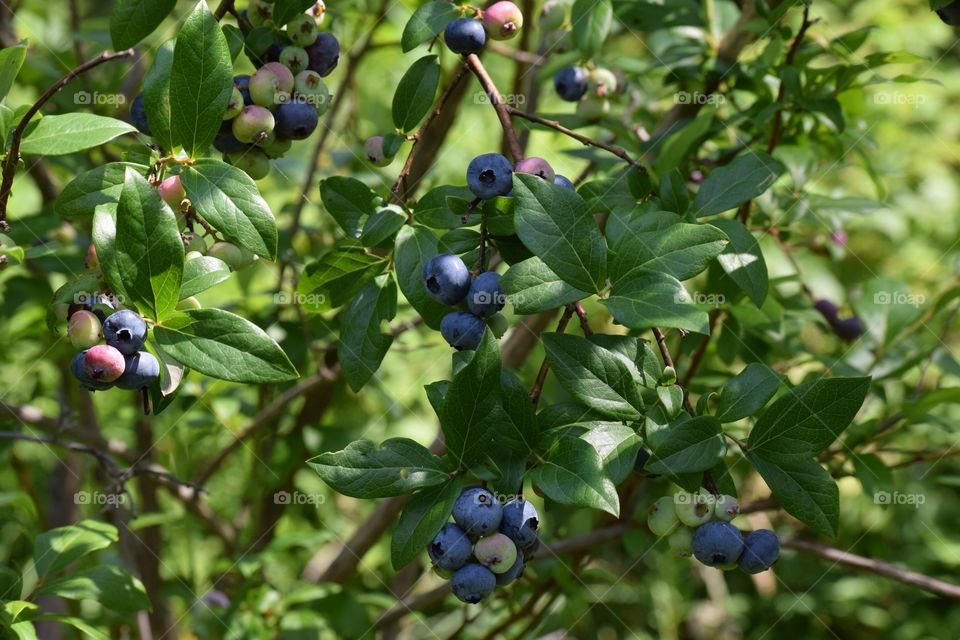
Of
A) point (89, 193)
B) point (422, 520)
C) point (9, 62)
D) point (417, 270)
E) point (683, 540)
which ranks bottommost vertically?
point (683, 540)

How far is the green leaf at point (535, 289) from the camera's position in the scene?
3.01 ft

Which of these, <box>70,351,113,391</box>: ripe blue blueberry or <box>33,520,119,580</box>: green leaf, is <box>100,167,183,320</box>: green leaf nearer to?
<box>70,351,113,391</box>: ripe blue blueberry

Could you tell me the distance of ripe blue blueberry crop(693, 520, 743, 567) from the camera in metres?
0.94

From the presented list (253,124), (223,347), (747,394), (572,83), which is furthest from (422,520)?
(572,83)

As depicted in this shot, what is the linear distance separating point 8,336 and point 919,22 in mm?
3178

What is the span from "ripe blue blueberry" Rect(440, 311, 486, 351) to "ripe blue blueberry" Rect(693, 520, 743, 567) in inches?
11.7

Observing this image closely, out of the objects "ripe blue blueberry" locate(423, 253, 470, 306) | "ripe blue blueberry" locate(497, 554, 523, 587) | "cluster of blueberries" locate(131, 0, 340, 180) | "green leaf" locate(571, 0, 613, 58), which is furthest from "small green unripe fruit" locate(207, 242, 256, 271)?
"green leaf" locate(571, 0, 613, 58)

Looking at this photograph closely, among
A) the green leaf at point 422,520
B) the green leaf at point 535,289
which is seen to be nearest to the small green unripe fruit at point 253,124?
the green leaf at point 535,289

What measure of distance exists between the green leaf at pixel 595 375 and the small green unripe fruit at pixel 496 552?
0.16 metres

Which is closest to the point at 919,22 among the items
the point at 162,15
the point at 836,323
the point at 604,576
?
the point at 836,323

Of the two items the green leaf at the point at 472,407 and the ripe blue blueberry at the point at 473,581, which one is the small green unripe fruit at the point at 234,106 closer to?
the green leaf at the point at 472,407

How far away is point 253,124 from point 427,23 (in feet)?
0.79

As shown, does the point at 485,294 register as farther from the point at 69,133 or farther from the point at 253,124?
the point at 69,133

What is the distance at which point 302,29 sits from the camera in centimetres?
111
